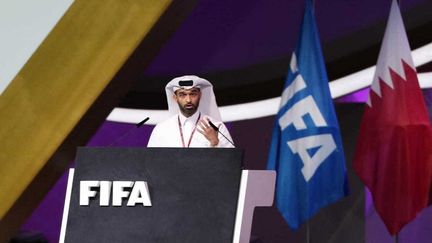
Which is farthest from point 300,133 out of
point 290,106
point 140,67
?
point 140,67

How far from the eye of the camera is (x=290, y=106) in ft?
17.2

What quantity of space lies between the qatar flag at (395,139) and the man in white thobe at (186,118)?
1.62 metres

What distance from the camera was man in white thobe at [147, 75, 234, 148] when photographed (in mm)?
3576

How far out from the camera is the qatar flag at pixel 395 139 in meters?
4.96

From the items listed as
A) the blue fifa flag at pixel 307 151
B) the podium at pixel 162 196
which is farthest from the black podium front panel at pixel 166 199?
the blue fifa flag at pixel 307 151

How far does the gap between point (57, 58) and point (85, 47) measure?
0.17 m

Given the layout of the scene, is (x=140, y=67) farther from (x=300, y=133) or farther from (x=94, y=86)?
(x=300, y=133)

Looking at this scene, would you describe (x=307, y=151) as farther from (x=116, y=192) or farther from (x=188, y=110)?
(x=116, y=192)

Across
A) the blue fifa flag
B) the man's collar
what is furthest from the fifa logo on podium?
the blue fifa flag

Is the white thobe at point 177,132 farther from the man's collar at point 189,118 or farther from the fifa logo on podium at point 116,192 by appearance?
the fifa logo on podium at point 116,192

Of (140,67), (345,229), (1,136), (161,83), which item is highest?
(161,83)

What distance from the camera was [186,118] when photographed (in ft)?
→ 12.1

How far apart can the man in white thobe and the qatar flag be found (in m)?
1.62

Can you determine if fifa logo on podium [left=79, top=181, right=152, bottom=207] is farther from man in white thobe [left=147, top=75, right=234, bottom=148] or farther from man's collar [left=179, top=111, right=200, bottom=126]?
man's collar [left=179, top=111, right=200, bottom=126]
